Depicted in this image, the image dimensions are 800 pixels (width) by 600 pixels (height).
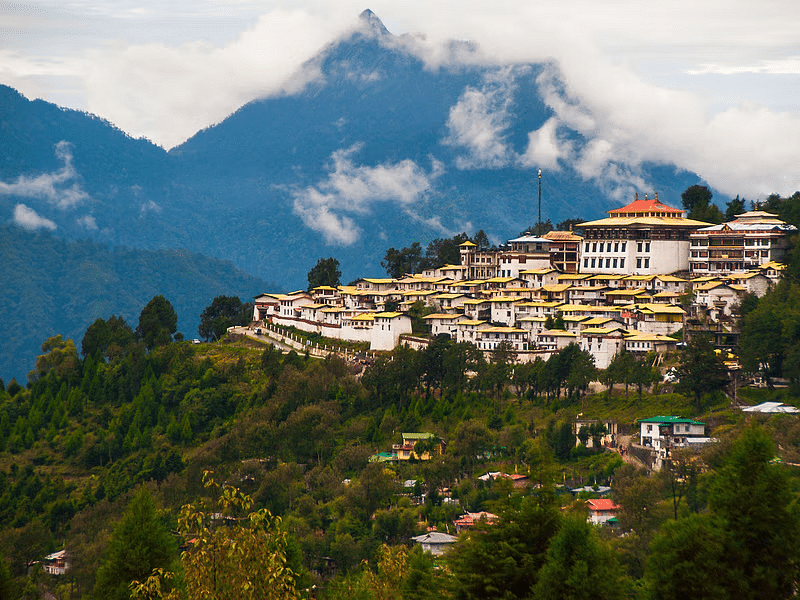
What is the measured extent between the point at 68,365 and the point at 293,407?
2316cm

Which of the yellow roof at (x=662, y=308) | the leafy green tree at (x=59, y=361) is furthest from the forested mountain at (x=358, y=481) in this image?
the yellow roof at (x=662, y=308)

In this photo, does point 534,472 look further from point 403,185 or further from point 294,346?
point 403,185

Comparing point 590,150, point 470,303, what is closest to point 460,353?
point 470,303

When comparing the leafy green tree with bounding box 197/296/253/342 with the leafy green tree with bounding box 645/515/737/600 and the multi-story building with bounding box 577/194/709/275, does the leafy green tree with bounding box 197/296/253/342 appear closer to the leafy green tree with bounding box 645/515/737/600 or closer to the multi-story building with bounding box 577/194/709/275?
the multi-story building with bounding box 577/194/709/275

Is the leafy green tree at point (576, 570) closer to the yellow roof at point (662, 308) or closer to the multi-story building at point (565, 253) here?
the yellow roof at point (662, 308)

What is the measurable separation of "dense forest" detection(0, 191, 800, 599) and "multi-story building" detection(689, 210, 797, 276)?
5691mm

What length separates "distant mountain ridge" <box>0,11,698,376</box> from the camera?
169875mm

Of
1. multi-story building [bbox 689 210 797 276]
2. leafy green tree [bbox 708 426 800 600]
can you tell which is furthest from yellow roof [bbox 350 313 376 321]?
leafy green tree [bbox 708 426 800 600]

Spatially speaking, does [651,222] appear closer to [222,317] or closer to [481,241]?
[481,241]

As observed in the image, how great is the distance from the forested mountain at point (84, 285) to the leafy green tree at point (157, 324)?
42512mm

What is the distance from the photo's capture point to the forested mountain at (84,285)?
13800cm

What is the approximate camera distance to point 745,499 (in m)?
28.5

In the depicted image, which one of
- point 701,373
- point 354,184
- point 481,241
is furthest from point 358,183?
point 701,373

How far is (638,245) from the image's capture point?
251 ft
